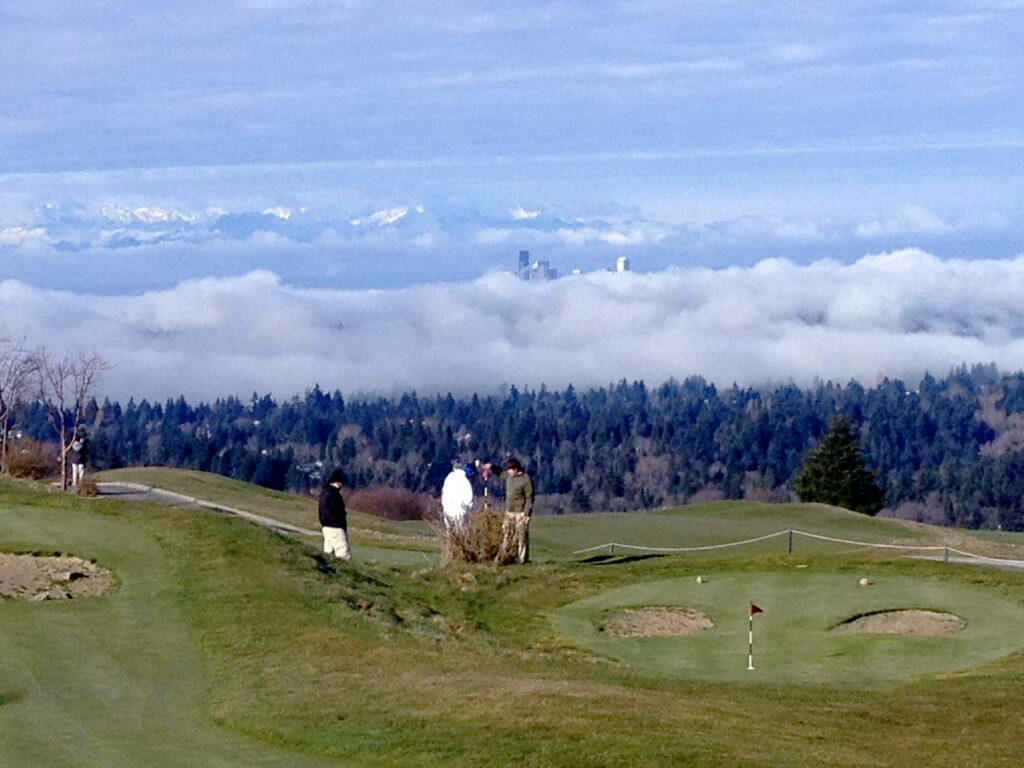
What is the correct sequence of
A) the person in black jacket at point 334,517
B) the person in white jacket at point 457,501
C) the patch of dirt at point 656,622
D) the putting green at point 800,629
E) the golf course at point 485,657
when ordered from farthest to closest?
the person in white jacket at point 457,501
the person in black jacket at point 334,517
the patch of dirt at point 656,622
the putting green at point 800,629
the golf course at point 485,657

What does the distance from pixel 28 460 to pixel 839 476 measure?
166ft

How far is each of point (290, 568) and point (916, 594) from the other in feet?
31.6

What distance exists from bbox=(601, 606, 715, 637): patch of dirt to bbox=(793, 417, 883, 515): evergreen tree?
6413cm

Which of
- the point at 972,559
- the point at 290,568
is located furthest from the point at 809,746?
the point at 972,559

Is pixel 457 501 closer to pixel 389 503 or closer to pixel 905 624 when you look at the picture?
pixel 905 624

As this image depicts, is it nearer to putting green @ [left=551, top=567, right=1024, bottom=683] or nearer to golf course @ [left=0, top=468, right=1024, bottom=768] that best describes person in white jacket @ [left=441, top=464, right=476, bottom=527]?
golf course @ [left=0, top=468, right=1024, bottom=768]

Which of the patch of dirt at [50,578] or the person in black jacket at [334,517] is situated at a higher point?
the person in black jacket at [334,517]

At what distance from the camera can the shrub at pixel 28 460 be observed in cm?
4778

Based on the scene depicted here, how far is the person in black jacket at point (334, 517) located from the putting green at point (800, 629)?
4698mm

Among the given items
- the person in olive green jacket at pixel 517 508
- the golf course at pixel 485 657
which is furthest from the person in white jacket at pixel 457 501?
the golf course at pixel 485 657

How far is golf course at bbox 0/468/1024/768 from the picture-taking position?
42.0 ft

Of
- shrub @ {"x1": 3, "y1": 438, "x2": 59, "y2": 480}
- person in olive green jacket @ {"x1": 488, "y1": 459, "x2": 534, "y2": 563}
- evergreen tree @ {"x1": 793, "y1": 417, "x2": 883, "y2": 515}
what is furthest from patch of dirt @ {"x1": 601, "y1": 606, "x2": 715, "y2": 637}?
evergreen tree @ {"x1": 793, "y1": 417, "x2": 883, "y2": 515}

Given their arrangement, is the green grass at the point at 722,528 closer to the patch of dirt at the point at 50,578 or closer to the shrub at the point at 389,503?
the patch of dirt at the point at 50,578

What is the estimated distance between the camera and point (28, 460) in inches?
1933
